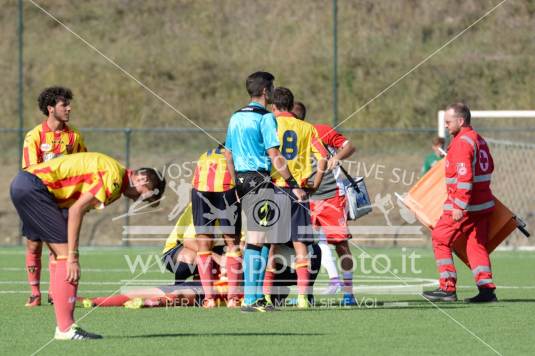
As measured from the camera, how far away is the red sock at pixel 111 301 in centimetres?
1149

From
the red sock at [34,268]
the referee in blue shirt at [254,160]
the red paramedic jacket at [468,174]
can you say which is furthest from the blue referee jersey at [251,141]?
the red sock at [34,268]

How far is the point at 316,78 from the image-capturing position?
1232 inches

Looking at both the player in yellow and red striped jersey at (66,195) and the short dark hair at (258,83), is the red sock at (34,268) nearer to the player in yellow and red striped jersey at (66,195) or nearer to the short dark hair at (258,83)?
the short dark hair at (258,83)

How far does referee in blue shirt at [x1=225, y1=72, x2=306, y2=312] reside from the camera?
10695 millimetres

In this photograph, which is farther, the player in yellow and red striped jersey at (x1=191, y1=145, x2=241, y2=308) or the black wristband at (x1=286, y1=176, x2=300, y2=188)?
the player in yellow and red striped jersey at (x1=191, y1=145, x2=241, y2=308)

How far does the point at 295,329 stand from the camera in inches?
372

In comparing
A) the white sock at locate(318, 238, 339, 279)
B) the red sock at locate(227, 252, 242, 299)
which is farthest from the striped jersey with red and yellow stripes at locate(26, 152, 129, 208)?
the white sock at locate(318, 238, 339, 279)

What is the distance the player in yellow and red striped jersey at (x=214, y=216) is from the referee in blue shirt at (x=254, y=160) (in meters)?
0.27

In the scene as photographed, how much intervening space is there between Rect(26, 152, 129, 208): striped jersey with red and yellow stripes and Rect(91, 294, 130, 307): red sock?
118 inches

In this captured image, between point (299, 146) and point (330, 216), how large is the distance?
4.74 ft

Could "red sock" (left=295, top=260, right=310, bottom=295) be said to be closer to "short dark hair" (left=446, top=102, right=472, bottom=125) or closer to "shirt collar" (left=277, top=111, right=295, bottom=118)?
"shirt collar" (left=277, top=111, right=295, bottom=118)

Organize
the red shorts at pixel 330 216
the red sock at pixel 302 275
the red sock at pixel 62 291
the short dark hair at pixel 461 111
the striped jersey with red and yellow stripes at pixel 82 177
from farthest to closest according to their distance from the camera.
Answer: the red shorts at pixel 330 216 → the short dark hair at pixel 461 111 → the red sock at pixel 302 275 → the red sock at pixel 62 291 → the striped jersey with red and yellow stripes at pixel 82 177

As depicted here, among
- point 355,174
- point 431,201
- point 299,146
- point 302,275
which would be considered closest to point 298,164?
point 299,146

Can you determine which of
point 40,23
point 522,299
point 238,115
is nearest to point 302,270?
point 238,115
